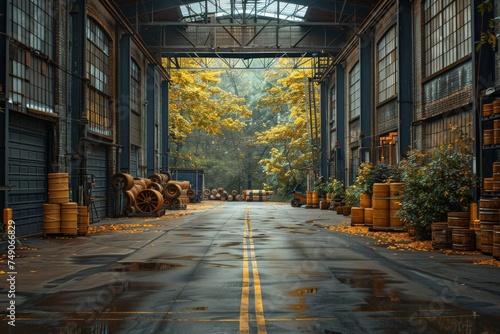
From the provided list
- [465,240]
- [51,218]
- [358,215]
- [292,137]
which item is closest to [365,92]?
[358,215]

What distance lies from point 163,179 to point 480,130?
28.2 m

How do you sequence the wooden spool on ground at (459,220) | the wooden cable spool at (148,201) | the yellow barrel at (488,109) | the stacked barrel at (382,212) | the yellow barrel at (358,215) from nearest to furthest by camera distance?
1. the yellow barrel at (488,109)
2. the wooden spool on ground at (459,220)
3. the stacked barrel at (382,212)
4. the yellow barrel at (358,215)
5. the wooden cable spool at (148,201)

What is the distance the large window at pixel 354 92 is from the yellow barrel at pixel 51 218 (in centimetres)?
2226


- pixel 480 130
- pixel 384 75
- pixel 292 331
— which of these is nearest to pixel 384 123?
pixel 384 75

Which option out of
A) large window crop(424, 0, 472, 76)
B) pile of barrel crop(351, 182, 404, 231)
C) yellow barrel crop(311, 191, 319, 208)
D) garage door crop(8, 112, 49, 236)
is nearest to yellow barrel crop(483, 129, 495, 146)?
pile of barrel crop(351, 182, 404, 231)

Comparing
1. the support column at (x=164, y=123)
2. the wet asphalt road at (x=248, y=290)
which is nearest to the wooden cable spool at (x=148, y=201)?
the wet asphalt road at (x=248, y=290)

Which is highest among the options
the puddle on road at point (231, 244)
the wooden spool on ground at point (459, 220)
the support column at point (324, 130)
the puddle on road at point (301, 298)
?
the support column at point (324, 130)

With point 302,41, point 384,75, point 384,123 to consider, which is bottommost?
point 384,123

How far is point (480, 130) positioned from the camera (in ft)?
55.0

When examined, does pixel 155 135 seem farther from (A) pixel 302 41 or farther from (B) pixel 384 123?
(B) pixel 384 123

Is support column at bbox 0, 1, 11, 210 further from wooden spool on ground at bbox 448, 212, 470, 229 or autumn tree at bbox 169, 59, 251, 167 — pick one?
autumn tree at bbox 169, 59, 251, 167

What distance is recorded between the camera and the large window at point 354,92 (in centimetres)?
3876

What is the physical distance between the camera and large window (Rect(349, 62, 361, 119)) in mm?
38763

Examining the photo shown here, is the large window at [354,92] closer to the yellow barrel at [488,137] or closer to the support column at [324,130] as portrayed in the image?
the support column at [324,130]
